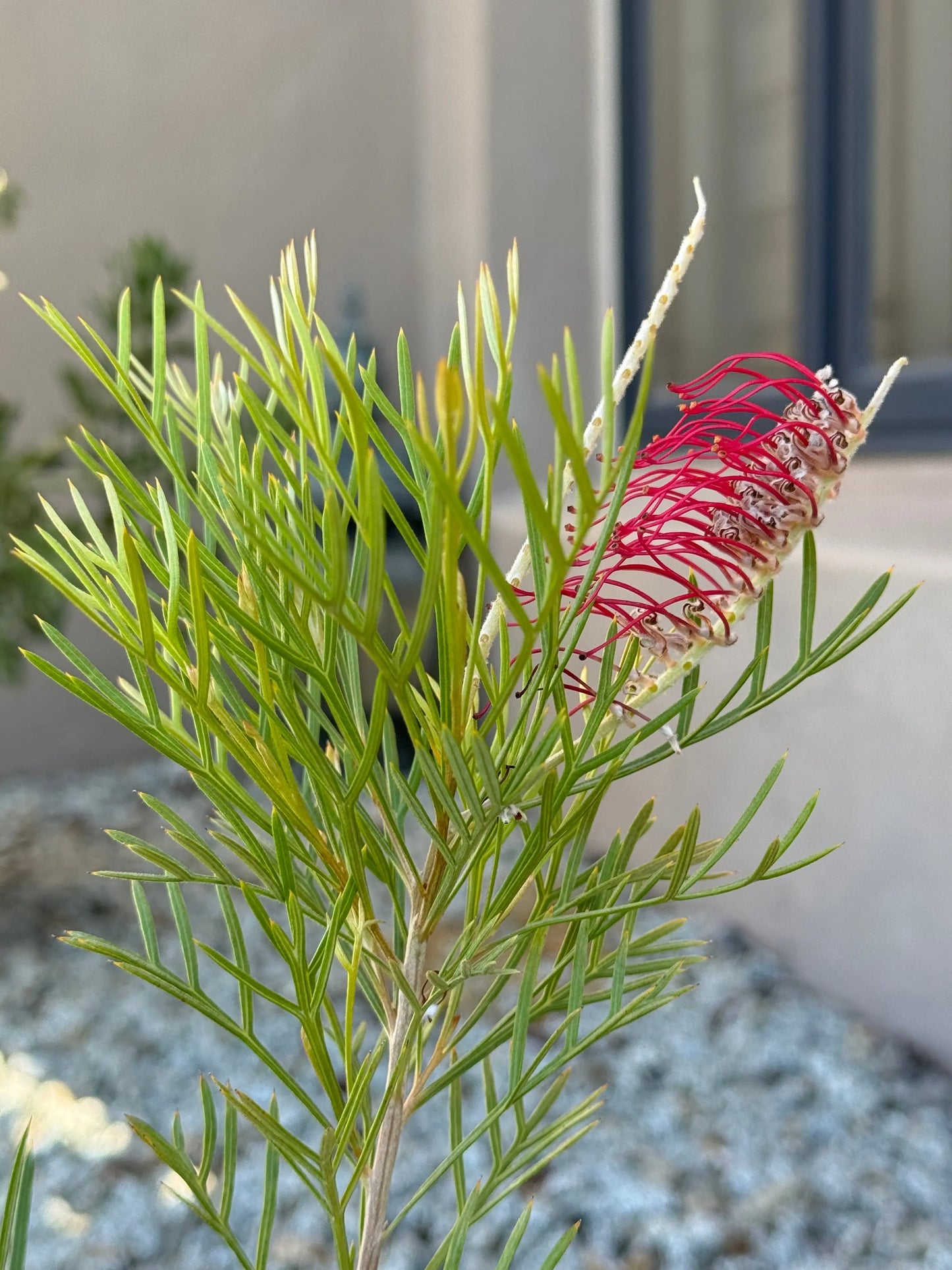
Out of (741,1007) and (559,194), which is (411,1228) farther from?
(559,194)

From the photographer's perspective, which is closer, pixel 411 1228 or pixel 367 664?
pixel 411 1228

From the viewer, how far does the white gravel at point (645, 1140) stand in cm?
90

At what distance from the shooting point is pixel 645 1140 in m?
1.05

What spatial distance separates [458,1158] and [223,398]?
219 mm

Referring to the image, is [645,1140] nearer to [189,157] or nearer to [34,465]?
[34,465]

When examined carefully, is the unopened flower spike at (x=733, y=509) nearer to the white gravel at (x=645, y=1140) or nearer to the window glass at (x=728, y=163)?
the white gravel at (x=645, y=1140)

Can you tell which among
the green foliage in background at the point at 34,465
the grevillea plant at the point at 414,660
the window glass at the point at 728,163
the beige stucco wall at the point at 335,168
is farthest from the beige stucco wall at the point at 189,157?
the grevillea plant at the point at 414,660

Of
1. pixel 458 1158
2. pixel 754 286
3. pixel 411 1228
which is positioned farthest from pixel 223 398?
pixel 754 286

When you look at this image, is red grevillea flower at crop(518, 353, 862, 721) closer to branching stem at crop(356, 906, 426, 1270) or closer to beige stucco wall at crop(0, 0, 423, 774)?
branching stem at crop(356, 906, 426, 1270)

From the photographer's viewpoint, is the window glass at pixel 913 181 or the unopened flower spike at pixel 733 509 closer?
the unopened flower spike at pixel 733 509

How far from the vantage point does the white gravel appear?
900 millimetres

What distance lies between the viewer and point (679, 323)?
7.21ft

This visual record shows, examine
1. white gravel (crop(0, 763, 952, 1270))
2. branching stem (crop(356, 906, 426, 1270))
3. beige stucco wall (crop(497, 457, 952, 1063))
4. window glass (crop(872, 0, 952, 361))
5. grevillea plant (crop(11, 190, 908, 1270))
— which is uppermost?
window glass (crop(872, 0, 952, 361))

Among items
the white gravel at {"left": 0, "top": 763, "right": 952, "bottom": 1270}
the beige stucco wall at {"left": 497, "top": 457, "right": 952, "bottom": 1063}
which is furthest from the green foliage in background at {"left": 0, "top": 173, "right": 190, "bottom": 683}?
the beige stucco wall at {"left": 497, "top": 457, "right": 952, "bottom": 1063}
